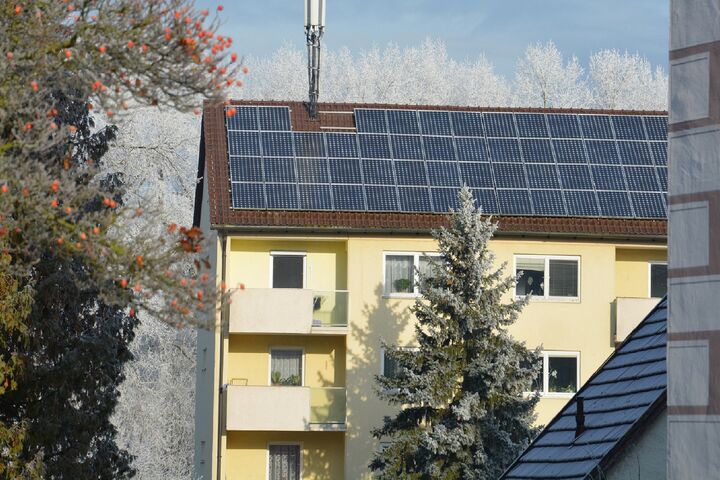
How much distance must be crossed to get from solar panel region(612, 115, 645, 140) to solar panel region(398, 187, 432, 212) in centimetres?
559

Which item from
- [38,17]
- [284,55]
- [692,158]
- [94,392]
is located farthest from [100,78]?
[284,55]

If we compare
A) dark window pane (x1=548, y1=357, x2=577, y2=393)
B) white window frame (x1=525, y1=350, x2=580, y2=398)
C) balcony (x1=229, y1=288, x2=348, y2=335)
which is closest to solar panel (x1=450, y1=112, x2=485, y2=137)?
white window frame (x1=525, y1=350, x2=580, y2=398)

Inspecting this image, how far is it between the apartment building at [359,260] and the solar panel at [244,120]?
11 centimetres

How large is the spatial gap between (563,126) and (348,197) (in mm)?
6282

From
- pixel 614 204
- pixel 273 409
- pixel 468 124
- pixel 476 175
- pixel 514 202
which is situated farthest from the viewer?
pixel 468 124

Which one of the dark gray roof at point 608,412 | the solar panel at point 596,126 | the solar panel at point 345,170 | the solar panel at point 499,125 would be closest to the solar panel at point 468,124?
the solar panel at point 499,125

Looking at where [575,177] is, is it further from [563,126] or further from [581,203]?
[563,126]

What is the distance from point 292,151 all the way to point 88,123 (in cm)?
1255

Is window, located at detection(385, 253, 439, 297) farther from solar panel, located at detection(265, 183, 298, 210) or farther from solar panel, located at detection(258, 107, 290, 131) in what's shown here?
solar panel, located at detection(258, 107, 290, 131)

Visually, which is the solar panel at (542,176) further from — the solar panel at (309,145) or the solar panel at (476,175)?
the solar panel at (309,145)

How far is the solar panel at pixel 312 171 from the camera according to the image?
38.4m

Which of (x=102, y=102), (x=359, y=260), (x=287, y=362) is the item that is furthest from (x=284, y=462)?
(x=102, y=102)

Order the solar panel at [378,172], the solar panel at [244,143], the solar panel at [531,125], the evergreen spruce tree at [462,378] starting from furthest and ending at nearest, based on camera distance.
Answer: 1. the solar panel at [531,125]
2. the solar panel at [244,143]
3. the solar panel at [378,172]
4. the evergreen spruce tree at [462,378]

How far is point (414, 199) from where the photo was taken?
1503 inches
